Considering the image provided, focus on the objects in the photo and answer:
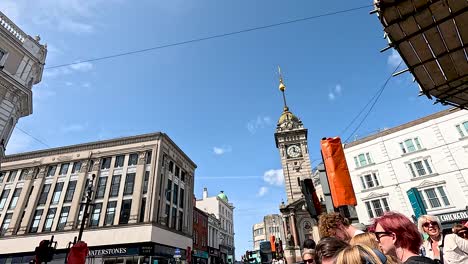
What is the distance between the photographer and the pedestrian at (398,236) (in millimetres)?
2428

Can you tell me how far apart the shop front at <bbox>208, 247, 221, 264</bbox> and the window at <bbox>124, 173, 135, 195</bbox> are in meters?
25.3

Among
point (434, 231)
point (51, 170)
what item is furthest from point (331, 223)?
point (51, 170)

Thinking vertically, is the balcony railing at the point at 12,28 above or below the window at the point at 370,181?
above

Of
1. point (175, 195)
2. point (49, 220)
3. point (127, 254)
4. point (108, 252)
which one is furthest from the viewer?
point (175, 195)

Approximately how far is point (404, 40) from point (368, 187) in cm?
2637

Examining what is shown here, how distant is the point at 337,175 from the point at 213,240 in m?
53.9

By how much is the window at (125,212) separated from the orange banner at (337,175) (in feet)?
97.6

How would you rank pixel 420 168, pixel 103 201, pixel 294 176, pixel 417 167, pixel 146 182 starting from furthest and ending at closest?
pixel 294 176, pixel 146 182, pixel 103 201, pixel 417 167, pixel 420 168

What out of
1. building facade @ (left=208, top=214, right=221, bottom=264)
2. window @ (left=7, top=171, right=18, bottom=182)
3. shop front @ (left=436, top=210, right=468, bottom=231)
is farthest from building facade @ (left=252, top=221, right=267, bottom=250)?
shop front @ (left=436, top=210, right=468, bottom=231)

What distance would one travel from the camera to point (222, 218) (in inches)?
2586

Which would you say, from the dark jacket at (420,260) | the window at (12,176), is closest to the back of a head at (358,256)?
the dark jacket at (420,260)

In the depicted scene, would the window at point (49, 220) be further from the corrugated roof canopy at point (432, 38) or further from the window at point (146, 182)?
the corrugated roof canopy at point (432, 38)

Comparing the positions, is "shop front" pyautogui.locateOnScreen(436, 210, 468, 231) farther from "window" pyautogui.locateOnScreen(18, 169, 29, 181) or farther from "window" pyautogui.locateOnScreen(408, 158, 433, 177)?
"window" pyautogui.locateOnScreen(18, 169, 29, 181)

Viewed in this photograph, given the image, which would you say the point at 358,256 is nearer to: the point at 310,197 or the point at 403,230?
the point at 403,230
